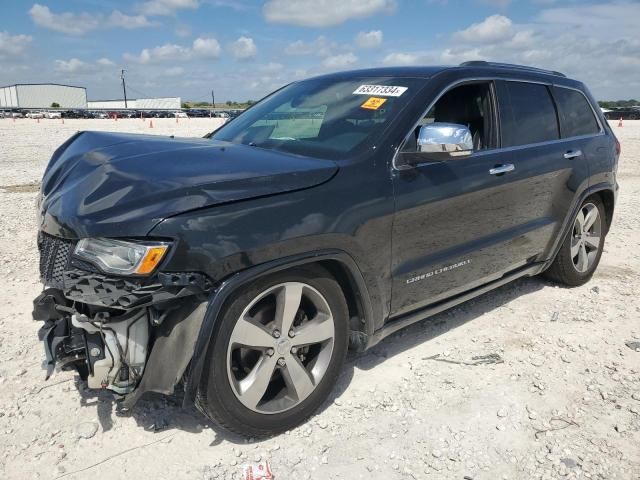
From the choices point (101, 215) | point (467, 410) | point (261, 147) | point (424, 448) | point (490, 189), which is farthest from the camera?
point (490, 189)

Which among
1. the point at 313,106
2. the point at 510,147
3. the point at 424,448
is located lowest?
the point at 424,448

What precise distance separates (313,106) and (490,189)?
4.23 feet

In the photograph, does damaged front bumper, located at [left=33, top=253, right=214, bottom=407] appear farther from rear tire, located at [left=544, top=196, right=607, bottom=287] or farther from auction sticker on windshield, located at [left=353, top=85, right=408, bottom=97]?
rear tire, located at [left=544, top=196, right=607, bottom=287]

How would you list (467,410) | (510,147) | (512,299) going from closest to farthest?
(467,410) < (510,147) < (512,299)

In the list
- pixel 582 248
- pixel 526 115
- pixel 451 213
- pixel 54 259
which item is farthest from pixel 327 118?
pixel 582 248

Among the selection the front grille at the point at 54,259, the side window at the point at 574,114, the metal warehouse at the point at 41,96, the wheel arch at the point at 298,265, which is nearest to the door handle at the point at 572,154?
the side window at the point at 574,114

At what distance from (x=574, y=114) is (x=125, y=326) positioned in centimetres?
403

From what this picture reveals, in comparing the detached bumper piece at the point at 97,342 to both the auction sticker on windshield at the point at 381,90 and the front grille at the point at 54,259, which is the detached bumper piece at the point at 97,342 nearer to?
the front grille at the point at 54,259

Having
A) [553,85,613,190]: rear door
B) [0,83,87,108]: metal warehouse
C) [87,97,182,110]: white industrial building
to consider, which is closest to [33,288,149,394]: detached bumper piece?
[553,85,613,190]: rear door

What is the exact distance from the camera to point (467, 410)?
2980mm

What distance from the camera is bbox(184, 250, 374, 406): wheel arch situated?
225 centimetres

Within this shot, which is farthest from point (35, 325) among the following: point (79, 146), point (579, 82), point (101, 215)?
point (579, 82)

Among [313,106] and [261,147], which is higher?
[313,106]

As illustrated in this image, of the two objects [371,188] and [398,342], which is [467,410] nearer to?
[398,342]
